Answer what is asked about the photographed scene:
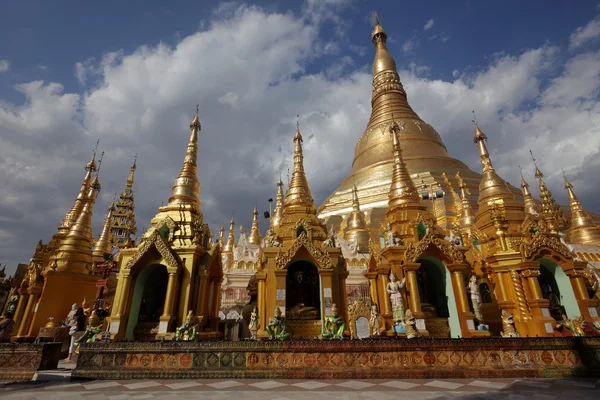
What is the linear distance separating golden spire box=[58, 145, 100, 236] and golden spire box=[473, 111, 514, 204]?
2104cm

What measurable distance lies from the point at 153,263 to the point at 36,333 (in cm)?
657

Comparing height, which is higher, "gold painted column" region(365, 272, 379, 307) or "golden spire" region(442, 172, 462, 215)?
"golden spire" region(442, 172, 462, 215)

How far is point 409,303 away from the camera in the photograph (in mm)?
10766

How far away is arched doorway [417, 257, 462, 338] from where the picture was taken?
10938 millimetres

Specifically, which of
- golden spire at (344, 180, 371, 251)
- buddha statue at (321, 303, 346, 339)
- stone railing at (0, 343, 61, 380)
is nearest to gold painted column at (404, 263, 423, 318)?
buddha statue at (321, 303, 346, 339)

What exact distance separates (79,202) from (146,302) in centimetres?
1170

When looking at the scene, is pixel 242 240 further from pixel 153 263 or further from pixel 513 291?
pixel 513 291

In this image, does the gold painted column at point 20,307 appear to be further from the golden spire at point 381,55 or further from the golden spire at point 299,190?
the golden spire at point 381,55

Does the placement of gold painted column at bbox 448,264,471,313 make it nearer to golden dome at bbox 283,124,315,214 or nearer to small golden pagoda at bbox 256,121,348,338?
small golden pagoda at bbox 256,121,348,338

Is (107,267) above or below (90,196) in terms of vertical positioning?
below

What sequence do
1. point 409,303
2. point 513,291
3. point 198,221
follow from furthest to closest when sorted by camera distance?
point 198,221
point 513,291
point 409,303

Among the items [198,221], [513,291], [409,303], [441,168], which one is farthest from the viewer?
[441,168]

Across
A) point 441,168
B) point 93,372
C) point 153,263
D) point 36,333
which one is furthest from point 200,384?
point 441,168

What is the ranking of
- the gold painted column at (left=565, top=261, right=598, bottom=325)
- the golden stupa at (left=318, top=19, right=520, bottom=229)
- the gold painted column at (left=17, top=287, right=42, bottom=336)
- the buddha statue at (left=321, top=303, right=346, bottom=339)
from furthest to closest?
the golden stupa at (left=318, top=19, right=520, bottom=229) < the gold painted column at (left=17, top=287, right=42, bottom=336) < the gold painted column at (left=565, top=261, right=598, bottom=325) < the buddha statue at (left=321, top=303, right=346, bottom=339)
